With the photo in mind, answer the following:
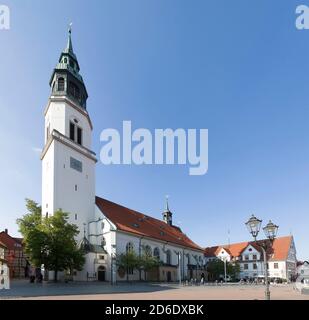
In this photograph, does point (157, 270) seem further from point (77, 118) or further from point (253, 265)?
point (253, 265)

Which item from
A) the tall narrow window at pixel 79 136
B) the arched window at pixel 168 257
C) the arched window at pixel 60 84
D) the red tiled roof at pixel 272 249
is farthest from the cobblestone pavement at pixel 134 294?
the red tiled roof at pixel 272 249

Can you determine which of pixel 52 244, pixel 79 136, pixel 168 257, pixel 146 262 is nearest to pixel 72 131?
pixel 79 136

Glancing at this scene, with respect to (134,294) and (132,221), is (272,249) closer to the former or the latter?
(132,221)

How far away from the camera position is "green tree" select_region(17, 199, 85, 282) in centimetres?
3381

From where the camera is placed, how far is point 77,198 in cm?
4481

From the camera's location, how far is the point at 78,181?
45.4 meters

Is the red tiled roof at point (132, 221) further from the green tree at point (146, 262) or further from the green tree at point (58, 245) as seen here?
the green tree at point (58, 245)

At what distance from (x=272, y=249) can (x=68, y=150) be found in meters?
47.2

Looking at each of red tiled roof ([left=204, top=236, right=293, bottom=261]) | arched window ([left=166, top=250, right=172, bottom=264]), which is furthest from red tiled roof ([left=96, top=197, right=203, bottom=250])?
red tiled roof ([left=204, top=236, right=293, bottom=261])

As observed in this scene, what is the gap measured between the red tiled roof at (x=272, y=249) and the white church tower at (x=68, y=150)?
4097 centimetres

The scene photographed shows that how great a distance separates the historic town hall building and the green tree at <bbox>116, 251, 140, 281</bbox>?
0.69m

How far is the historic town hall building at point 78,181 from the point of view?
140 ft
